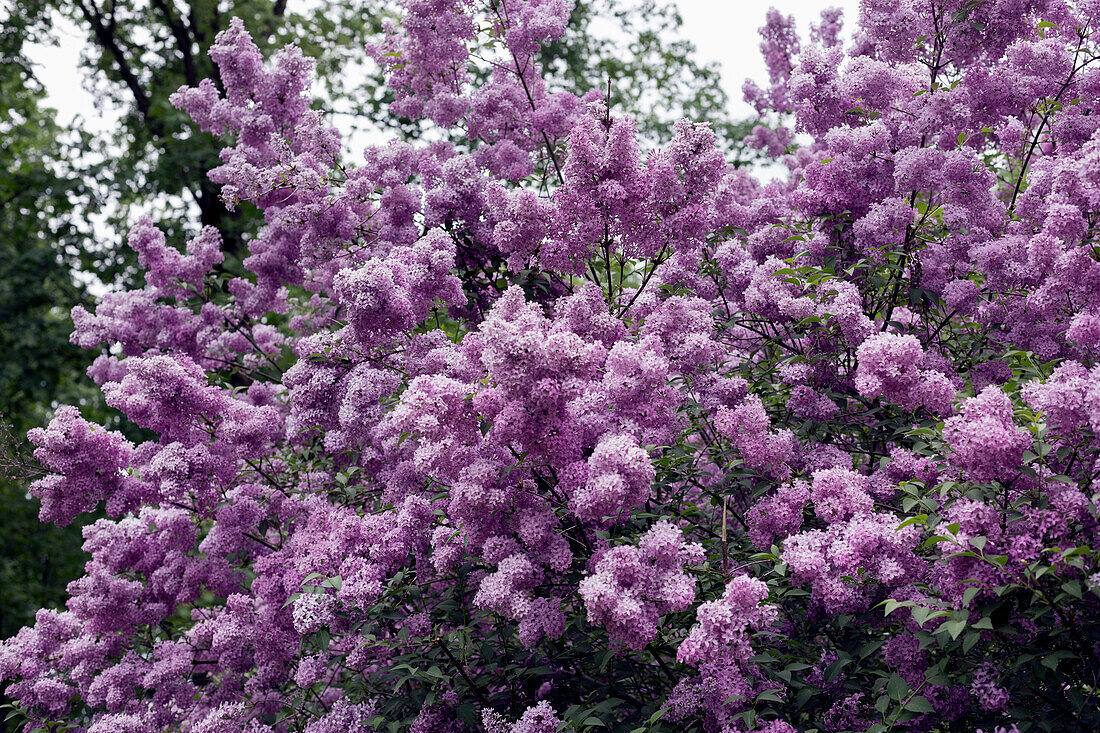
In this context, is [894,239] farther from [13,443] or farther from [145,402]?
[13,443]

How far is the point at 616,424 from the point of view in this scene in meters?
4.12

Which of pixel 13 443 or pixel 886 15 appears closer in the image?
pixel 886 15

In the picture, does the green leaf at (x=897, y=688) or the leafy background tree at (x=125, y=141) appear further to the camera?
the leafy background tree at (x=125, y=141)


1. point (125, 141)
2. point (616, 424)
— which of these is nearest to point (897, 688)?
point (616, 424)

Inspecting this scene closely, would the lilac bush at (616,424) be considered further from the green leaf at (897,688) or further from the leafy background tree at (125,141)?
the leafy background tree at (125,141)

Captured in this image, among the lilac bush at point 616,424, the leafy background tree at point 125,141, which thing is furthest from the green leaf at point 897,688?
the leafy background tree at point 125,141

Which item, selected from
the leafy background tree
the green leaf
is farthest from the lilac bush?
the leafy background tree

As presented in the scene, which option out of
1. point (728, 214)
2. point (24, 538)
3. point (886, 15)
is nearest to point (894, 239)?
point (728, 214)

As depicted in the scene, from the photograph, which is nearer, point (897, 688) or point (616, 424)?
point (897, 688)

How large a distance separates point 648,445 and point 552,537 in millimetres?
654

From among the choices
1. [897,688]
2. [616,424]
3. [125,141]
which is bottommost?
[897,688]

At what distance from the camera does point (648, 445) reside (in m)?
4.16

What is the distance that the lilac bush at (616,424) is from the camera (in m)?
3.52

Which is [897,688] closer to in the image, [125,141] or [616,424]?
[616,424]
